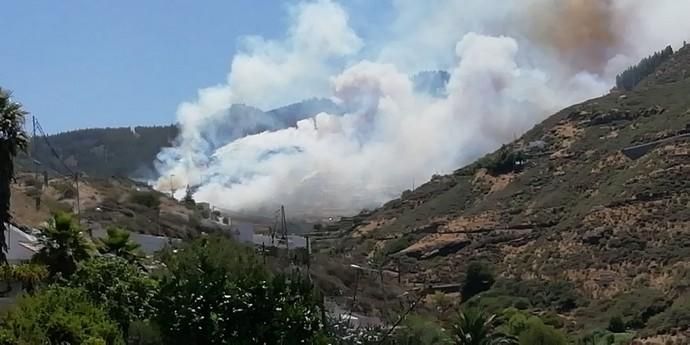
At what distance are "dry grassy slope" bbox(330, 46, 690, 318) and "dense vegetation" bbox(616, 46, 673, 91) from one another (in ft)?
45.5

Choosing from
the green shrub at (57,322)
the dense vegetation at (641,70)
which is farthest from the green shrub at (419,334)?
the dense vegetation at (641,70)

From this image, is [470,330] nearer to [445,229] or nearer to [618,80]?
[445,229]

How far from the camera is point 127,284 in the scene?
3238 centimetres

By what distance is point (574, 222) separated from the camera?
95000 mm

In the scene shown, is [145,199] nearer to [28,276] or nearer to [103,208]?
[103,208]

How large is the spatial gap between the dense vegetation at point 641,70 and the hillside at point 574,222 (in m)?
15.9

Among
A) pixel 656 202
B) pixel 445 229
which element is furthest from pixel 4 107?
pixel 445 229

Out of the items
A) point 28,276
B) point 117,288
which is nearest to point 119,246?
point 117,288

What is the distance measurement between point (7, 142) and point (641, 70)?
148 m

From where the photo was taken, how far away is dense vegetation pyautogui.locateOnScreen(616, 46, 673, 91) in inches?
6309

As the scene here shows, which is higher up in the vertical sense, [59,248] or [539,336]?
[59,248]

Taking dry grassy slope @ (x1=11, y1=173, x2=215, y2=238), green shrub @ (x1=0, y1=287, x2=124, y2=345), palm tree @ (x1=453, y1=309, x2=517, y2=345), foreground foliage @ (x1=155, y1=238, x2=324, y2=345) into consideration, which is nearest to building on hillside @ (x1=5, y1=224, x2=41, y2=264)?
green shrub @ (x1=0, y1=287, x2=124, y2=345)

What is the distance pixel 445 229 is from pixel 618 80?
7747 cm

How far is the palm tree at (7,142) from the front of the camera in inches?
1210
